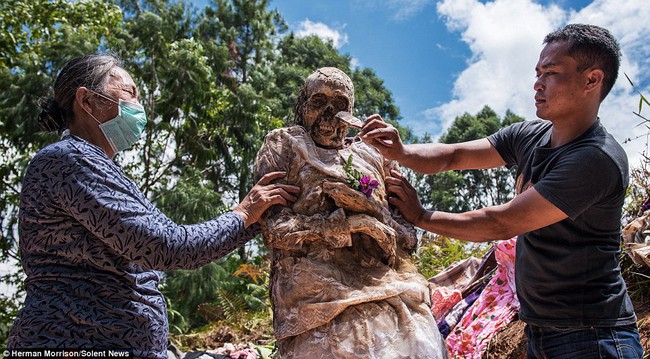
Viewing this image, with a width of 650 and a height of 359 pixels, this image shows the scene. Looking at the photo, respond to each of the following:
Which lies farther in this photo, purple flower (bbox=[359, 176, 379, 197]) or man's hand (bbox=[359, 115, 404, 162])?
purple flower (bbox=[359, 176, 379, 197])

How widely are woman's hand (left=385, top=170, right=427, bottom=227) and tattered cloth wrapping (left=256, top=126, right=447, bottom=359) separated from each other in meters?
0.06

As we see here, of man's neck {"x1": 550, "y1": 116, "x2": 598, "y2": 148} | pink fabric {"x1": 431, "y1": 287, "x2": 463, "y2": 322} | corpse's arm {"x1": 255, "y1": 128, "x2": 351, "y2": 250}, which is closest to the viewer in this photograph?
man's neck {"x1": 550, "y1": 116, "x2": 598, "y2": 148}

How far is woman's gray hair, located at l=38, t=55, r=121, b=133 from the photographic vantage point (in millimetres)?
2551

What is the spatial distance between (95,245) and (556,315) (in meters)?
2.12

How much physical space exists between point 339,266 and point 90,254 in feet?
5.21

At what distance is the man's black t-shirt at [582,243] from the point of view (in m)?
2.43

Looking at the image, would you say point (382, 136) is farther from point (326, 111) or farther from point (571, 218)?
point (571, 218)

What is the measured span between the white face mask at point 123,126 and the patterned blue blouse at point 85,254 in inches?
12.6

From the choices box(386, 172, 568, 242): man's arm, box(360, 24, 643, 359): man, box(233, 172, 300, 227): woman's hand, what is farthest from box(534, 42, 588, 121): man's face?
box(233, 172, 300, 227): woman's hand

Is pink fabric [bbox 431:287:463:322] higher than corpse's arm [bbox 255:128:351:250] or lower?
lower

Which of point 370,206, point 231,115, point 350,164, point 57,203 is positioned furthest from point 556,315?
point 231,115

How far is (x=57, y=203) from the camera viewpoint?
85.7 inches

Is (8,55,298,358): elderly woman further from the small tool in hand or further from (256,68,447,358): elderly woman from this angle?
the small tool in hand

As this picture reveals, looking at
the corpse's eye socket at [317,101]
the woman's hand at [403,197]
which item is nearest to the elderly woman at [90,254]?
the woman's hand at [403,197]
